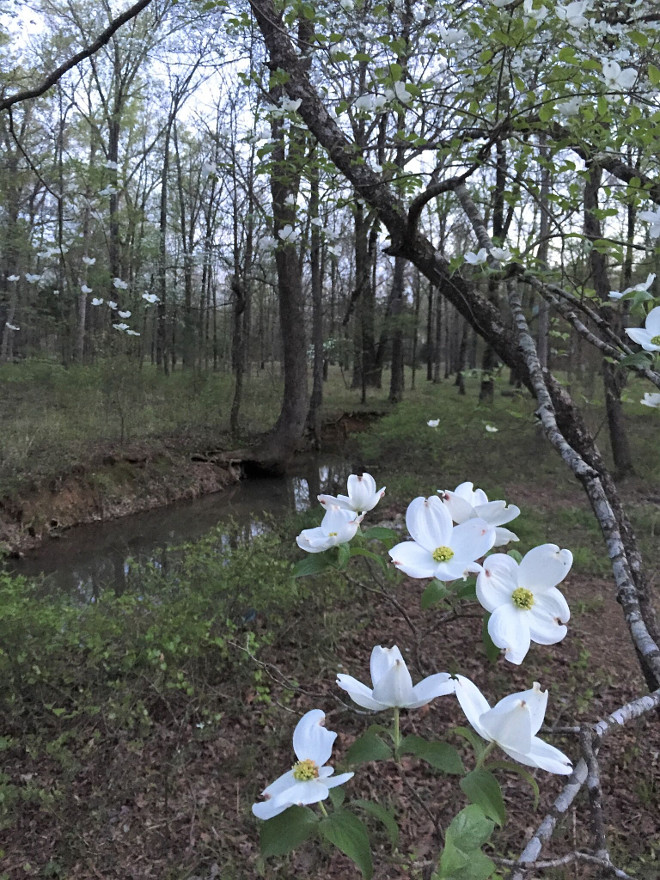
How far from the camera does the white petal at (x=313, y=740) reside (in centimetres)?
64

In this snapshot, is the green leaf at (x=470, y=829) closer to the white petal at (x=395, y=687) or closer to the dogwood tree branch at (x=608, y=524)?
the white petal at (x=395, y=687)

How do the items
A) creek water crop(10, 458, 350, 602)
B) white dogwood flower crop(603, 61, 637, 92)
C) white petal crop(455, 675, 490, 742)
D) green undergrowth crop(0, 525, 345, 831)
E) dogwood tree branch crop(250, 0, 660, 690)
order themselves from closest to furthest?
white petal crop(455, 675, 490, 742)
dogwood tree branch crop(250, 0, 660, 690)
white dogwood flower crop(603, 61, 637, 92)
green undergrowth crop(0, 525, 345, 831)
creek water crop(10, 458, 350, 602)

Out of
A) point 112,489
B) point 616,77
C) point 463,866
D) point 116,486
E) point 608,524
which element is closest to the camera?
point 463,866

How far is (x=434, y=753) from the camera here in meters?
0.69

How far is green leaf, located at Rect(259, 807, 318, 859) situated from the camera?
1.91 feet

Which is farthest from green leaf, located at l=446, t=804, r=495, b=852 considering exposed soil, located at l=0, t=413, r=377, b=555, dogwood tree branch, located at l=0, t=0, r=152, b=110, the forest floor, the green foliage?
exposed soil, located at l=0, t=413, r=377, b=555

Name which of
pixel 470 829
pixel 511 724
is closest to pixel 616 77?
pixel 511 724

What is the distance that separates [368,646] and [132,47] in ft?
54.4

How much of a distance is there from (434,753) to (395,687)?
0.11 meters

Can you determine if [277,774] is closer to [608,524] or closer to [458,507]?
[608,524]

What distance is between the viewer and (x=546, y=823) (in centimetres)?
58

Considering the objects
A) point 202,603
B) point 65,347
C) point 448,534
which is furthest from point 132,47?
point 448,534

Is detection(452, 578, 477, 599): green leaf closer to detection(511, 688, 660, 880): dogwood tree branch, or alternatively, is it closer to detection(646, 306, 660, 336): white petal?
detection(511, 688, 660, 880): dogwood tree branch

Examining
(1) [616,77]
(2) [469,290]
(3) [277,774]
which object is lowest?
(3) [277,774]
